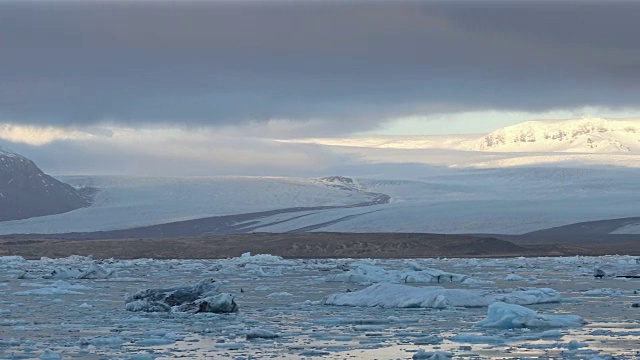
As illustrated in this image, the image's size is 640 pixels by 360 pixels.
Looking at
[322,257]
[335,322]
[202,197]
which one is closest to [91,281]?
[335,322]

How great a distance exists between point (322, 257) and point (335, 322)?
5159 centimetres

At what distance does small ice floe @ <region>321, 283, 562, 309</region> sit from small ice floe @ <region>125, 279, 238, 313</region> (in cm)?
293

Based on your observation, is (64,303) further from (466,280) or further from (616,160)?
(616,160)

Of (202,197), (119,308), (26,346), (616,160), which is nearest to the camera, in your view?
(26,346)

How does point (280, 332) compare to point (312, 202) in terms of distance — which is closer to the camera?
point (280, 332)

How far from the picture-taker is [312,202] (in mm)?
110625

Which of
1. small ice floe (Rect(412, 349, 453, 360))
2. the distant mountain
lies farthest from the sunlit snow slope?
small ice floe (Rect(412, 349, 453, 360))

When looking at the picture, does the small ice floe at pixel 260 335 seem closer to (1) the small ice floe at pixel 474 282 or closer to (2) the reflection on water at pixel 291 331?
(2) the reflection on water at pixel 291 331

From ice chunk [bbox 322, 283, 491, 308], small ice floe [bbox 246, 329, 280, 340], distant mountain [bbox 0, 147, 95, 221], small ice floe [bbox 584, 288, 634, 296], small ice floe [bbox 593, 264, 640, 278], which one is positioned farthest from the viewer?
distant mountain [bbox 0, 147, 95, 221]

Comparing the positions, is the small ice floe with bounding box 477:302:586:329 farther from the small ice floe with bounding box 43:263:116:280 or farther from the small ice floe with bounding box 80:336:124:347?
the small ice floe with bounding box 43:263:116:280

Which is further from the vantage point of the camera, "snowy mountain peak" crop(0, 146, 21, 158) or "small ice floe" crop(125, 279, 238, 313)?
"snowy mountain peak" crop(0, 146, 21, 158)

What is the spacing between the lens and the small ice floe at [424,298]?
1011 inches

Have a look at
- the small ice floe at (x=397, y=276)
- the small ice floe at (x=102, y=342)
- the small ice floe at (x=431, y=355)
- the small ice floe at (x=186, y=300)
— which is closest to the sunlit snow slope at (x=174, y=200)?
the small ice floe at (x=397, y=276)

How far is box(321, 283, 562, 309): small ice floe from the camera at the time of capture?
84.3ft
